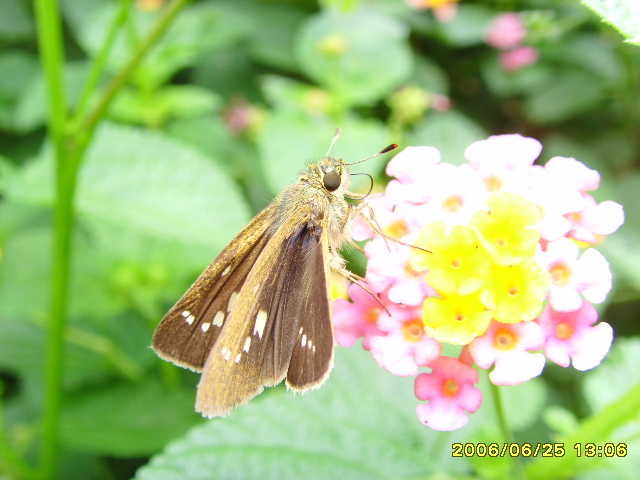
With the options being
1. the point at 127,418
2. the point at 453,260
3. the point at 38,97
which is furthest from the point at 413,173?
the point at 38,97

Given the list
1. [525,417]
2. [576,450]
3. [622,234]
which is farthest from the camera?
[622,234]

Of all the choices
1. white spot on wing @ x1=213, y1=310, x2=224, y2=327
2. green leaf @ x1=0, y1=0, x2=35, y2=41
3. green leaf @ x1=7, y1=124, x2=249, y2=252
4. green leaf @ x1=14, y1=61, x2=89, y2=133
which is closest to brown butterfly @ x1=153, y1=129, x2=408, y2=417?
white spot on wing @ x1=213, y1=310, x2=224, y2=327

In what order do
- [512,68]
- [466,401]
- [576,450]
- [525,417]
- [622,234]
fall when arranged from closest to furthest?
[466,401] → [576,450] → [525,417] → [622,234] → [512,68]

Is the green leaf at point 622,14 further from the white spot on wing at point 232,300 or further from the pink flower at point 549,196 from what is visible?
the white spot on wing at point 232,300

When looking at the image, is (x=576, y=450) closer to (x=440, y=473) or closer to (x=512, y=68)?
(x=440, y=473)

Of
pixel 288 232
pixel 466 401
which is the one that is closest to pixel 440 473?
pixel 466 401

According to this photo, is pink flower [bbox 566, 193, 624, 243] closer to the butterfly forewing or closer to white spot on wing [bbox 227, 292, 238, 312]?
the butterfly forewing

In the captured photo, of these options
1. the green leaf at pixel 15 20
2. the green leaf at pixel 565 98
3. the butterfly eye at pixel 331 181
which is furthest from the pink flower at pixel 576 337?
the green leaf at pixel 15 20
